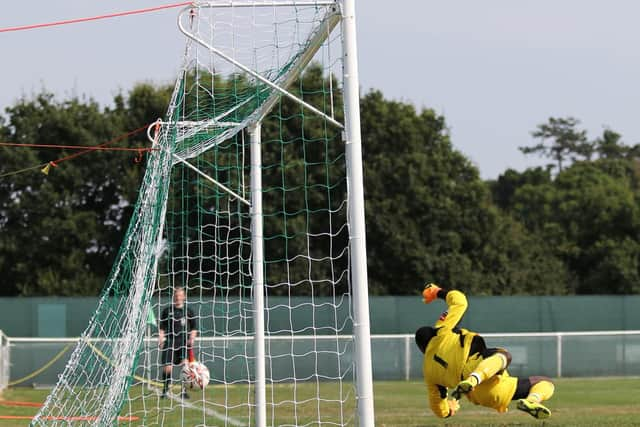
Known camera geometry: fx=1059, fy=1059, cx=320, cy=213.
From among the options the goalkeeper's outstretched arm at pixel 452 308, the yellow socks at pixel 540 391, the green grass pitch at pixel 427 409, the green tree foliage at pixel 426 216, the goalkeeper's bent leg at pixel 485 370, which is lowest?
the green grass pitch at pixel 427 409

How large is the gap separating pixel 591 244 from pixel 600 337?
2767 centimetres

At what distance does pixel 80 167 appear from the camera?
3669 cm

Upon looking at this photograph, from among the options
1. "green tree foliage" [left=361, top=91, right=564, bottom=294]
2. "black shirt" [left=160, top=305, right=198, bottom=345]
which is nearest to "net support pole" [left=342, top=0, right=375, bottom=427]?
"black shirt" [left=160, top=305, right=198, bottom=345]

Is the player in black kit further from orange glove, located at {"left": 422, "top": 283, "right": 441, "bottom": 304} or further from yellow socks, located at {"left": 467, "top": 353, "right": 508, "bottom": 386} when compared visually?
yellow socks, located at {"left": 467, "top": 353, "right": 508, "bottom": 386}

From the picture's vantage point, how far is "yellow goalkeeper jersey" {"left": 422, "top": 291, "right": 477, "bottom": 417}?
30.0 ft

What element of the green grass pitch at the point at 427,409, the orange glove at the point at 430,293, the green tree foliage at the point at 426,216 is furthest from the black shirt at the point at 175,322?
the green tree foliage at the point at 426,216

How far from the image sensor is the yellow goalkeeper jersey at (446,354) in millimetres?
9148

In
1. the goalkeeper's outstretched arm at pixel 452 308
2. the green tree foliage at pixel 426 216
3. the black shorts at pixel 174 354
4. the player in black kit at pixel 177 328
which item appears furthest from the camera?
the green tree foliage at pixel 426 216

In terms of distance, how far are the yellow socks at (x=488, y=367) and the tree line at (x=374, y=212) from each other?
26547 millimetres

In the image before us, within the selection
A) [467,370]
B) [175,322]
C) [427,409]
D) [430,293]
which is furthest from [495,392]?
[175,322]

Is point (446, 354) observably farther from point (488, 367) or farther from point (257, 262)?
point (257, 262)

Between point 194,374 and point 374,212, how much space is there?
82.0ft

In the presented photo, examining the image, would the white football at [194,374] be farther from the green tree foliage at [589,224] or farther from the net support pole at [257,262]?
the green tree foliage at [589,224]

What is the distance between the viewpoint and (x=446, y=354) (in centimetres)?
920
